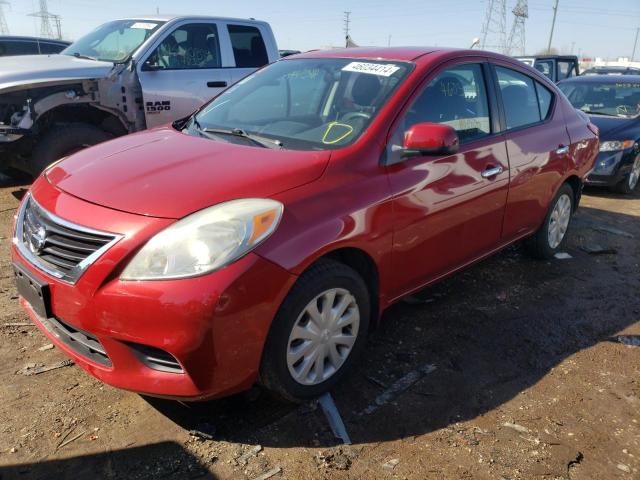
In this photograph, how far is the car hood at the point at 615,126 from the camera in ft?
24.1

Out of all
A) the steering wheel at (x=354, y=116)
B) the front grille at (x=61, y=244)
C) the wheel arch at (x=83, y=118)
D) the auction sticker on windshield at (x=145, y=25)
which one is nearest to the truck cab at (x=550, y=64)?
the auction sticker on windshield at (x=145, y=25)

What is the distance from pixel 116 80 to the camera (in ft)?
19.1

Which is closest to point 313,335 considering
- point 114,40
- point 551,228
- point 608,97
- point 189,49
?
point 551,228

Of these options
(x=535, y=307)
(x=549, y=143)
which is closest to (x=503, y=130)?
(x=549, y=143)

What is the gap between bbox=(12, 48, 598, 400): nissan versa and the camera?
86.3 inches

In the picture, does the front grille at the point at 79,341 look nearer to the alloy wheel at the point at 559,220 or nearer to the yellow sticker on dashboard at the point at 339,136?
the yellow sticker on dashboard at the point at 339,136

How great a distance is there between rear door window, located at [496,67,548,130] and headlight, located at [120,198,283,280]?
7.72ft

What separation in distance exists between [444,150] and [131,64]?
14.3ft

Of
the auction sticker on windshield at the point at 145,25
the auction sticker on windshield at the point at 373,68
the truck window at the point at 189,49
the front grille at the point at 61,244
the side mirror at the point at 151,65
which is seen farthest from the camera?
the auction sticker on windshield at the point at 145,25

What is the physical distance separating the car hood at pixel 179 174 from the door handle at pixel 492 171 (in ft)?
4.25

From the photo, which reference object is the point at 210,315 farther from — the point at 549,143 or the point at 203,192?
the point at 549,143

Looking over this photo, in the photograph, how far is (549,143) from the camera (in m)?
4.23

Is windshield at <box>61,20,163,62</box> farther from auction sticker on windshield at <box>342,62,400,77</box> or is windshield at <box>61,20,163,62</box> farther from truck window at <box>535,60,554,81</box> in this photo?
truck window at <box>535,60,554,81</box>

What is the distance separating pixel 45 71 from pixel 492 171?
4.67 meters
